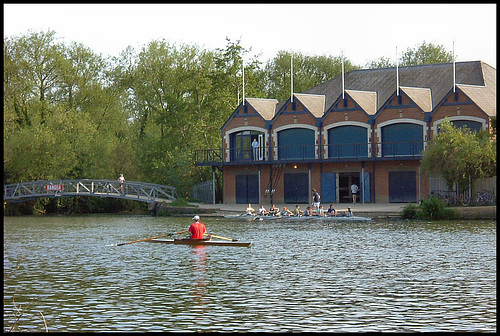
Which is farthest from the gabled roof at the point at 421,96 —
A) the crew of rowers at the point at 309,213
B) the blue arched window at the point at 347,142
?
the crew of rowers at the point at 309,213

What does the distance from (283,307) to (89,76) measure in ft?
176

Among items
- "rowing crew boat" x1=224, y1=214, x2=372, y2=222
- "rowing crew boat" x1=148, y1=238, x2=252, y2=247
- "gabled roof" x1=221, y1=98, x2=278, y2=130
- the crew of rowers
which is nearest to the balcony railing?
"gabled roof" x1=221, y1=98, x2=278, y2=130

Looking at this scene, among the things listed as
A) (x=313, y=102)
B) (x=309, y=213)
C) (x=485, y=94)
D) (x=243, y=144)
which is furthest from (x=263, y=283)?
(x=243, y=144)

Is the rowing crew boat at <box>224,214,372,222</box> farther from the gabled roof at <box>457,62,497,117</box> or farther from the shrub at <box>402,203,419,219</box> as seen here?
the gabled roof at <box>457,62,497,117</box>

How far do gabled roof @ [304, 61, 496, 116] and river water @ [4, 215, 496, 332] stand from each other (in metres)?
17.8

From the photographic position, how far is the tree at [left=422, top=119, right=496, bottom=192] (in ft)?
148

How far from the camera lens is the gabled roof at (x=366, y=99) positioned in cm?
5626

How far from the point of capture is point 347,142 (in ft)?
186

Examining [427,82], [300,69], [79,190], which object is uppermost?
[300,69]

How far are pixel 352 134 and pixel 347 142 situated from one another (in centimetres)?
68

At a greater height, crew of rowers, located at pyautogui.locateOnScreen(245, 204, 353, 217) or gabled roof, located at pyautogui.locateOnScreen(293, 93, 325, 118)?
gabled roof, located at pyautogui.locateOnScreen(293, 93, 325, 118)

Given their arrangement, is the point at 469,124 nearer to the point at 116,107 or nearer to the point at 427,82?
the point at 427,82

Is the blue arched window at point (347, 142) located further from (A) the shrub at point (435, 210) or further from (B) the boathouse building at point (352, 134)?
(A) the shrub at point (435, 210)

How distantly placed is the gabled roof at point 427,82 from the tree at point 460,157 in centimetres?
616
